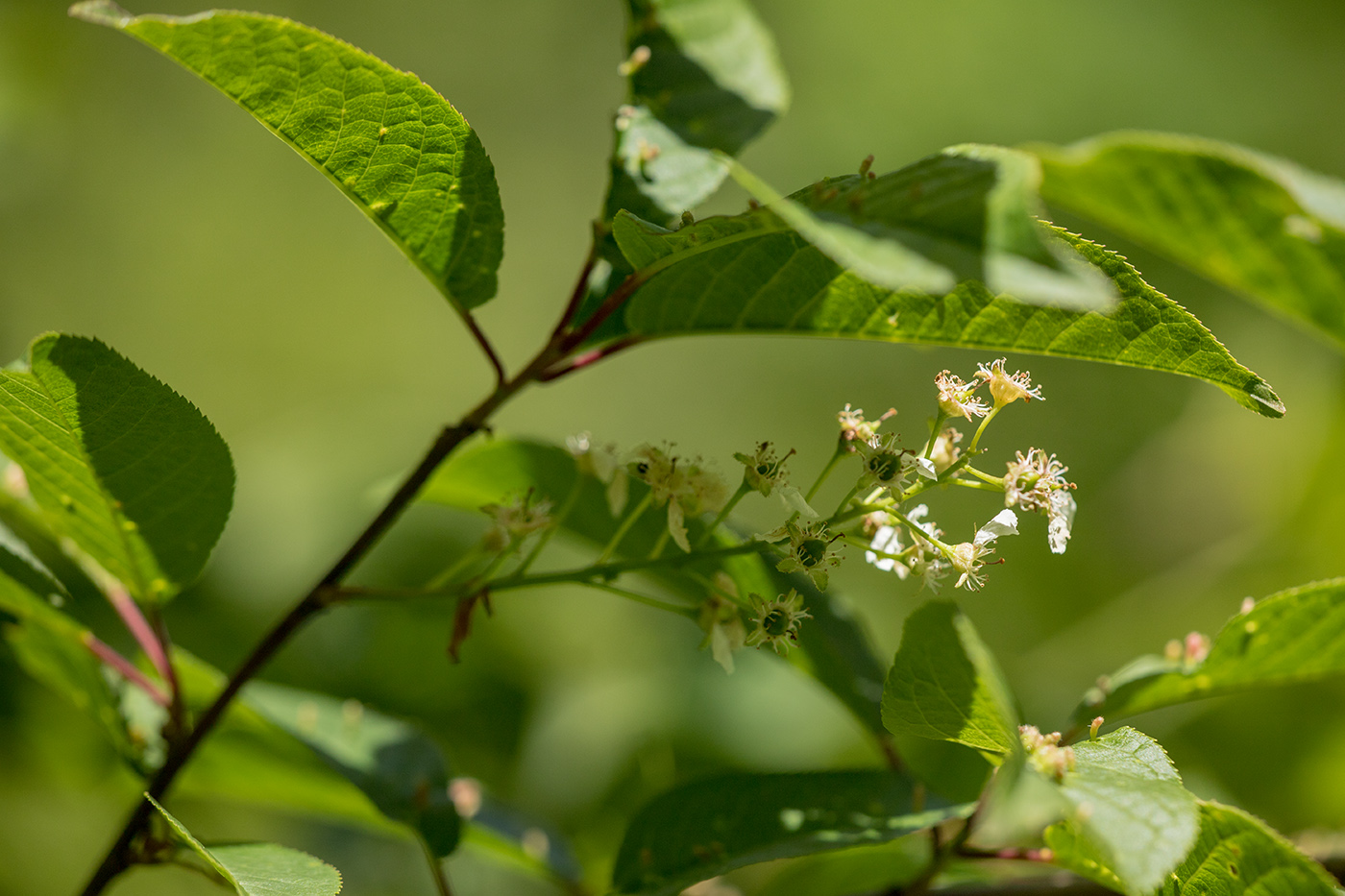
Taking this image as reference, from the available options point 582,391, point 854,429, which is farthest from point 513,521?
point 582,391

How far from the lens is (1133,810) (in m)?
0.89

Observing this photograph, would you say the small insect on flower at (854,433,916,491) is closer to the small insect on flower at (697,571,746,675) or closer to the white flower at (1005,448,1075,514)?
the white flower at (1005,448,1075,514)

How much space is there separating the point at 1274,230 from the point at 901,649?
1.80 feet

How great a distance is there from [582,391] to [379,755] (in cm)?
686

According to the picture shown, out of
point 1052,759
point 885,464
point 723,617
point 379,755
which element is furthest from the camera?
point 379,755

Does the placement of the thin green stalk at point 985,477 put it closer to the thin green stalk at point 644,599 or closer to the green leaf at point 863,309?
the green leaf at point 863,309

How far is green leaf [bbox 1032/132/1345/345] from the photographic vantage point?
2.55 ft

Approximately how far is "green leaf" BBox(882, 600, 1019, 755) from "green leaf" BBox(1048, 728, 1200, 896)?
0.09 metres

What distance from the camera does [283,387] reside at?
802 centimetres

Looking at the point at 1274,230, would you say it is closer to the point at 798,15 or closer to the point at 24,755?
the point at 24,755

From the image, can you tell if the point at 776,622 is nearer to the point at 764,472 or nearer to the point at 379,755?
the point at 764,472

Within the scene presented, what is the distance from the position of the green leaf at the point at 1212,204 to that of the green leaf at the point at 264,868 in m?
1.05

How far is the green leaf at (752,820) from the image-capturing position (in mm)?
1338

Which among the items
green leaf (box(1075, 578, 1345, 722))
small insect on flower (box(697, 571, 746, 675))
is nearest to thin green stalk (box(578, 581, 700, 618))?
small insect on flower (box(697, 571, 746, 675))
